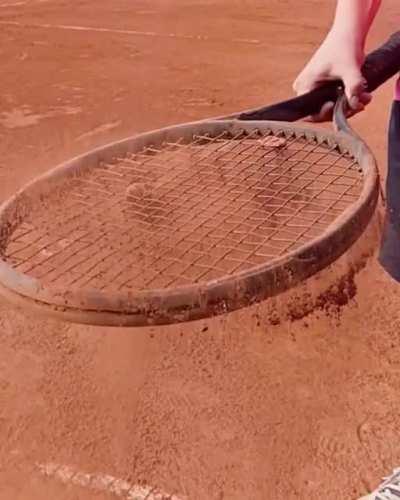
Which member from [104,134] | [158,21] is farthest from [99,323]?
[158,21]

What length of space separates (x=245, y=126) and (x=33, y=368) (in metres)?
0.62

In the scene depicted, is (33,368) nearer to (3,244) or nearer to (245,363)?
(245,363)

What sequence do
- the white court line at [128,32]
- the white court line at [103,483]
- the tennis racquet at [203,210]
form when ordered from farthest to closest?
the white court line at [128,32], the white court line at [103,483], the tennis racquet at [203,210]

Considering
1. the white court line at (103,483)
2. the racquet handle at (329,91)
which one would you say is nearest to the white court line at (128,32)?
the racquet handle at (329,91)

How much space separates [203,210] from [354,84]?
0.29m

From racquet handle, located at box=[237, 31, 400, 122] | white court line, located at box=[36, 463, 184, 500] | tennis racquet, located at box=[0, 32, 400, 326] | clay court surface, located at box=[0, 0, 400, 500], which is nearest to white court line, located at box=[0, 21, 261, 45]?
clay court surface, located at box=[0, 0, 400, 500]

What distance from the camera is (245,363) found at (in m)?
1.51

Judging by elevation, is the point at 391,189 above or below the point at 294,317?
above

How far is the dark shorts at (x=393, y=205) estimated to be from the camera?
1.14 m

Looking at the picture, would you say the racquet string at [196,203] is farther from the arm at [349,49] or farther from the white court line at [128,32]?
the white court line at [128,32]

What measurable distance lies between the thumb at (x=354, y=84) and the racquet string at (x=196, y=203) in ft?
0.27

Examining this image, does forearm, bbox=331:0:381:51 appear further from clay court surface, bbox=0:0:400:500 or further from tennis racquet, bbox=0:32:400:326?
clay court surface, bbox=0:0:400:500

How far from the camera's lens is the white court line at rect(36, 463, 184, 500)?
127 centimetres

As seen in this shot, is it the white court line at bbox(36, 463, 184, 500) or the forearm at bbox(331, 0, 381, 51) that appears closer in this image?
the forearm at bbox(331, 0, 381, 51)
